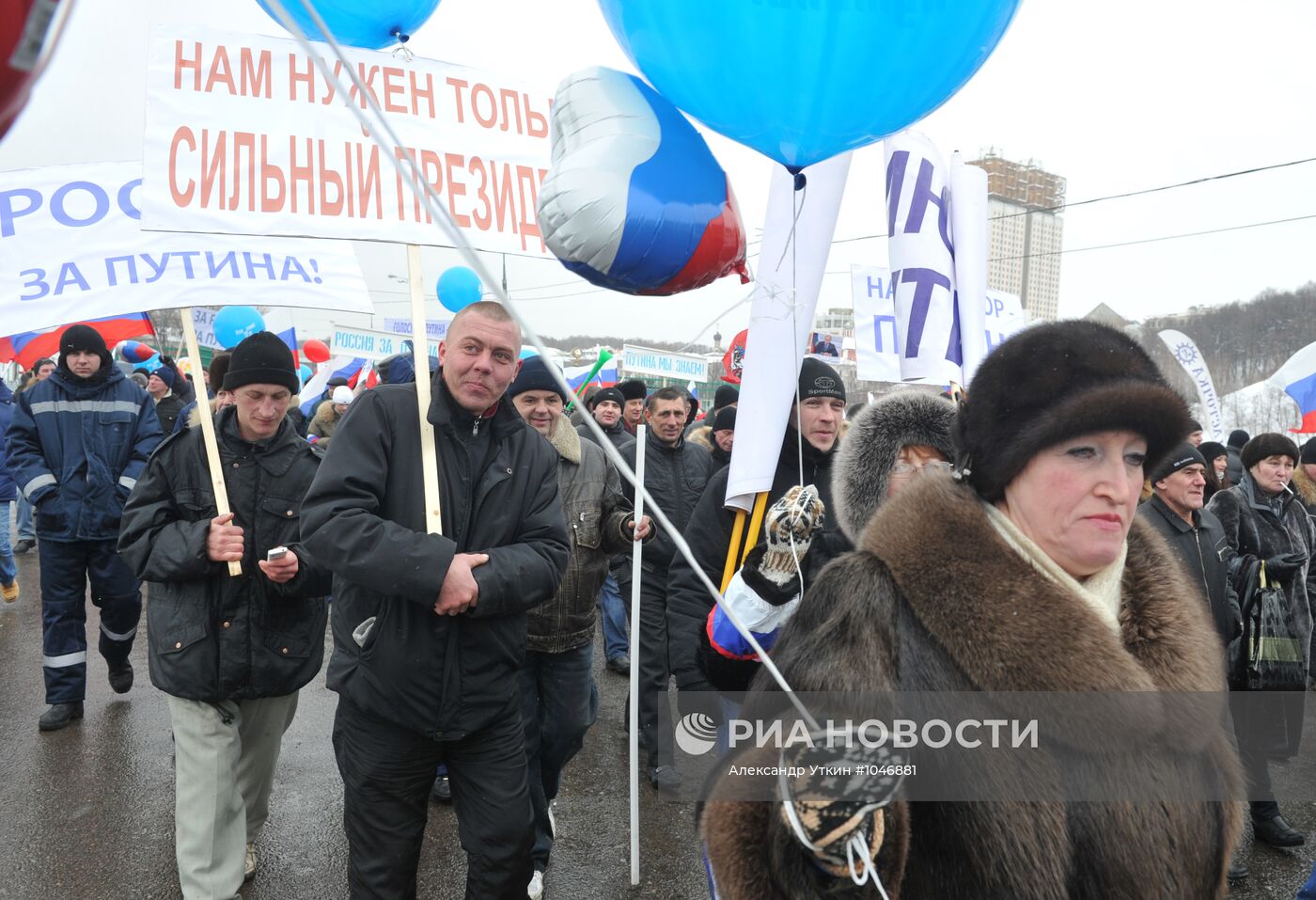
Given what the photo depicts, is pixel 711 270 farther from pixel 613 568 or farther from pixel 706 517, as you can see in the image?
pixel 613 568

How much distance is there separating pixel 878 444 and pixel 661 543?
2148 millimetres

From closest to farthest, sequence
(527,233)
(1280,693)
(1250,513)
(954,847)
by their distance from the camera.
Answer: (954,847)
(527,233)
(1280,693)
(1250,513)

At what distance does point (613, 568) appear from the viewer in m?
6.07

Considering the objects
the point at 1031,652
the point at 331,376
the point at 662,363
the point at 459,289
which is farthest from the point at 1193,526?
the point at 662,363

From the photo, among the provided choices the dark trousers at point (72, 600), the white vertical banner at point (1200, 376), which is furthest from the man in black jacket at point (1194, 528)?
the white vertical banner at point (1200, 376)

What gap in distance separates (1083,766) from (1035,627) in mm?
263

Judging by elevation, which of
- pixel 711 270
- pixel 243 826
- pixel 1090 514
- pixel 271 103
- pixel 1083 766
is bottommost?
pixel 243 826

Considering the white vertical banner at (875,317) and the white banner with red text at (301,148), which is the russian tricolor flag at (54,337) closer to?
the white banner with red text at (301,148)

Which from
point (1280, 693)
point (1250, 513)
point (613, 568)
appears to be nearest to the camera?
point (1280, 693)

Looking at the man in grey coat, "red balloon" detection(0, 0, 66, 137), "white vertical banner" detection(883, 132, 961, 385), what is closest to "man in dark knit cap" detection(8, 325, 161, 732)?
the man in grey coat

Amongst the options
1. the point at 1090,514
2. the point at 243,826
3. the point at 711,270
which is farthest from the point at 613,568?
the point at 1090,514

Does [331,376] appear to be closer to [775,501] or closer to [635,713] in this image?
[635,713]

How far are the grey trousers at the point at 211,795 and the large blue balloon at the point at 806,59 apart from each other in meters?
2.76

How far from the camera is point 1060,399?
173 cm
